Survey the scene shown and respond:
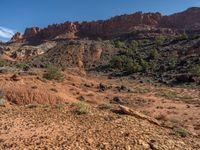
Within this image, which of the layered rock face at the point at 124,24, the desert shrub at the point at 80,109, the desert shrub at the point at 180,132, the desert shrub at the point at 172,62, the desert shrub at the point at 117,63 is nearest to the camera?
the desert shrub at the point at 180,132

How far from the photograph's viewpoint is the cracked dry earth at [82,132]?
338 inches

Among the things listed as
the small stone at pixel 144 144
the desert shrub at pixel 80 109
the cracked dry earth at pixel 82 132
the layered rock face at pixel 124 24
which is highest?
the layered rock face at pixel 124 24

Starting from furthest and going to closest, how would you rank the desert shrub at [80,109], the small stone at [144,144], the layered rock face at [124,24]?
the layered rock face at [124,24] < the desert shrub at [80,109] < the small stone at [144,144]

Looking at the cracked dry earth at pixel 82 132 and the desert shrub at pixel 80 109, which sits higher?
the desert shrub at pixel 80 109

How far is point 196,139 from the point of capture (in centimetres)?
962

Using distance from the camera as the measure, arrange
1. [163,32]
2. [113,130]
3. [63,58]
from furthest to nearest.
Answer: [163,32]
[63,58]
[113,130]

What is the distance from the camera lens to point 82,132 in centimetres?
935

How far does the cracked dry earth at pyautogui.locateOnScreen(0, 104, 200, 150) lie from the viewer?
8578 millimetres

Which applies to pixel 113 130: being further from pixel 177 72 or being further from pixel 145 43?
pixel 145 43

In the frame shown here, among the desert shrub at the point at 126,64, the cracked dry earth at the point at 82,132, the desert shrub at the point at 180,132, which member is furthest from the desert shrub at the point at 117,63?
the desert shrub at the point at 180,132

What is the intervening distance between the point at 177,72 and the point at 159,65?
7276mm

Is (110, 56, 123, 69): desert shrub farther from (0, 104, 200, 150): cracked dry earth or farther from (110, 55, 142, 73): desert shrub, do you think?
(0, 104, 200, 150): cracked dry earth

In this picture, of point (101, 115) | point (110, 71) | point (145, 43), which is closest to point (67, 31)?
point (145, 43)

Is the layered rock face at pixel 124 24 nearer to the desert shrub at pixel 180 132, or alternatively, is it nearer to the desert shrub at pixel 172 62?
the desert shrub at pixel 172 62
